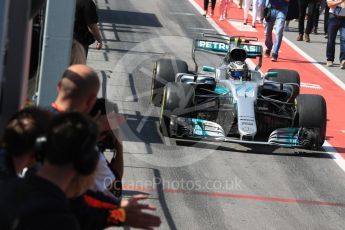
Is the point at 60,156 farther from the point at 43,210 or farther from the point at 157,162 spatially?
the point at 157,162

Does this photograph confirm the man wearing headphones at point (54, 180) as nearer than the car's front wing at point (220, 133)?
Yes

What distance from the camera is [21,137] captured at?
3713 mm

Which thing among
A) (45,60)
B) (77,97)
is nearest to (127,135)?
(45,60)

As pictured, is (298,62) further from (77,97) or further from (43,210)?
(43,210)

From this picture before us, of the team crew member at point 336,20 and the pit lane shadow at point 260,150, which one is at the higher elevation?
the team crew member at point 336,20

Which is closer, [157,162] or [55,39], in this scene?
[55,39]

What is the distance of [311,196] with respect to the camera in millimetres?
9391

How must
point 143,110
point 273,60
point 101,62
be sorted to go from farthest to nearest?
point 273,60 < point 101,62 < point 143,110

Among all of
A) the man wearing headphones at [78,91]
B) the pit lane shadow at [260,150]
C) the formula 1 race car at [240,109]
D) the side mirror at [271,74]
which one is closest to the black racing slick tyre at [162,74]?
Answer: the formula 1 race car at [240,109]

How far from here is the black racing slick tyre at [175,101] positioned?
10.9 metres

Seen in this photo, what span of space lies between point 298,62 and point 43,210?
15.9 metres

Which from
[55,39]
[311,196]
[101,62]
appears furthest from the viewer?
[101,62]

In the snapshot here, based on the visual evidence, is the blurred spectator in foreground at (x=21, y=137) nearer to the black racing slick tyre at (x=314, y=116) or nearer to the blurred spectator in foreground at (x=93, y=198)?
the blurred spectator in foreground at (x=93, y=198)

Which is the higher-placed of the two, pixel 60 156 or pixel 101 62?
pixel 60 156
